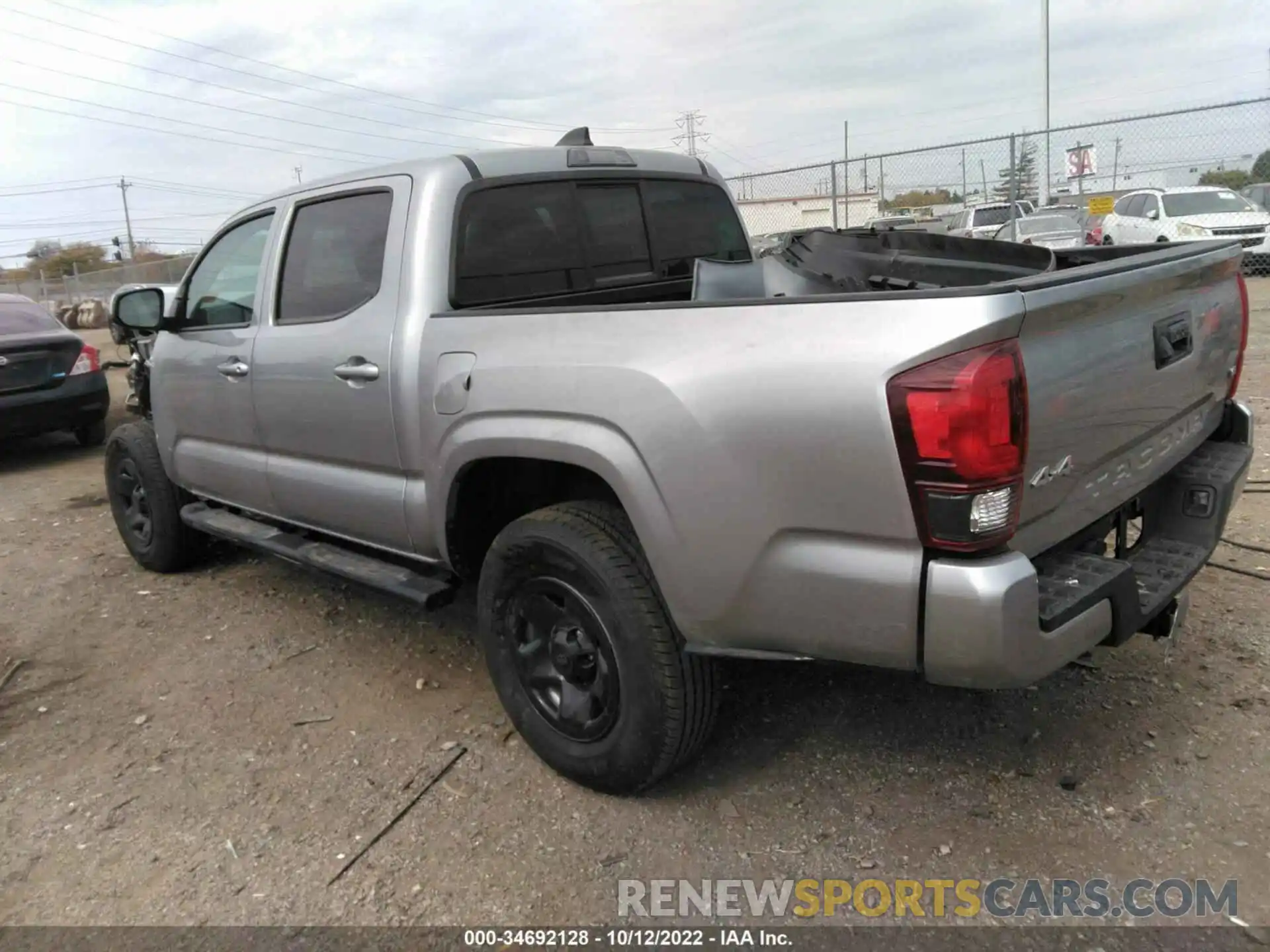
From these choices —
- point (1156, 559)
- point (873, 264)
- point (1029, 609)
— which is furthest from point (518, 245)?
point (1156, 559)

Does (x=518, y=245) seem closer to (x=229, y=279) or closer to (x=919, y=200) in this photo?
(x=229, y=279)

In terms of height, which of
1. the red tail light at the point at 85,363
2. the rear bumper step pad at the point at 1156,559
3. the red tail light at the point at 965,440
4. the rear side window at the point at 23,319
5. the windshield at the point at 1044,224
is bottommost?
the rear bumper step pad at the point at 1156,559

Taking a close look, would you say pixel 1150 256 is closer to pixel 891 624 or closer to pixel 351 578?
pixel 891 624

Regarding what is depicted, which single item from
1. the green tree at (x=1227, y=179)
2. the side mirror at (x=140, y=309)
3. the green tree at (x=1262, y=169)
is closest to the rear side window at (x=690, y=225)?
the side mirror at (x=140, y=309)

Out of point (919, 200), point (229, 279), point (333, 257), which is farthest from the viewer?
point (919, 200)

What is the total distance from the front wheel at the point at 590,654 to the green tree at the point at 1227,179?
18030mm

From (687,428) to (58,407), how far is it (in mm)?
8243

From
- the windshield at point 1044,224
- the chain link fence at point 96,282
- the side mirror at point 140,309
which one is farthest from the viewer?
the chain link fence at point 96,282

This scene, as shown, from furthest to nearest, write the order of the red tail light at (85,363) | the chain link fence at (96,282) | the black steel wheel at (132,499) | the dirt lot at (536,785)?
the chain link fence at (96,282) → the red tail light at (85,363) → the black steel wheel at (132,499) → the dirt lot at (536,785)

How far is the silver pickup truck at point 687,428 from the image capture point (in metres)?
2.12

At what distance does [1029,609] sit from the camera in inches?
83.1

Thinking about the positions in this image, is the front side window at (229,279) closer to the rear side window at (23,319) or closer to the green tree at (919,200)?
the rear side window at (23,319)

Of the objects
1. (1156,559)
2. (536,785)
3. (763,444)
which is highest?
(763,444)

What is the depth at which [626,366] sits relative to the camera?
254cm
